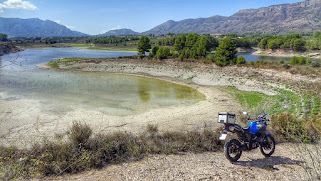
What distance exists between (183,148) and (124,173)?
2.45 metres

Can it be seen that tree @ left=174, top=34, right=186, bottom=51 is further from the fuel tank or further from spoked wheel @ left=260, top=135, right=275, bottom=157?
the fuel tank

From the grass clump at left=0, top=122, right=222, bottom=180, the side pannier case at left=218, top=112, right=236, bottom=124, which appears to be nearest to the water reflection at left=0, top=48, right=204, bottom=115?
the grass clump at left=0, top=122, right=222, bottom=180

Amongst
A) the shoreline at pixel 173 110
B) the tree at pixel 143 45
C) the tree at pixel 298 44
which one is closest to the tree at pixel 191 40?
the tree at pixel 143 45

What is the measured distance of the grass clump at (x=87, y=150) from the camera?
5731 millimetres

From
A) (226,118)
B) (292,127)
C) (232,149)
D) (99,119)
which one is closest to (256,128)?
(232,149)

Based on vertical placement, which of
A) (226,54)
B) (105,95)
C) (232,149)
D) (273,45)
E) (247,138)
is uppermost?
(273,45)

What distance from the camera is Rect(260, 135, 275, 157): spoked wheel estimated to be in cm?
666

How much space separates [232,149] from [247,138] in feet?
2.01

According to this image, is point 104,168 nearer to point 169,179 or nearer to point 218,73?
point 169,179

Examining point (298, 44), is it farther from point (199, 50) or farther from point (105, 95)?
point (105, 95)

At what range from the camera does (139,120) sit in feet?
42.8

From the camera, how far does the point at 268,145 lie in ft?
22.1

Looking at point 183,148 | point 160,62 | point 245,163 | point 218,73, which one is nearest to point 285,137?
point 245,163

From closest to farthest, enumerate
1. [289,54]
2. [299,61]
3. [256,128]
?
[256,128] < [299,61] < [289,54]
